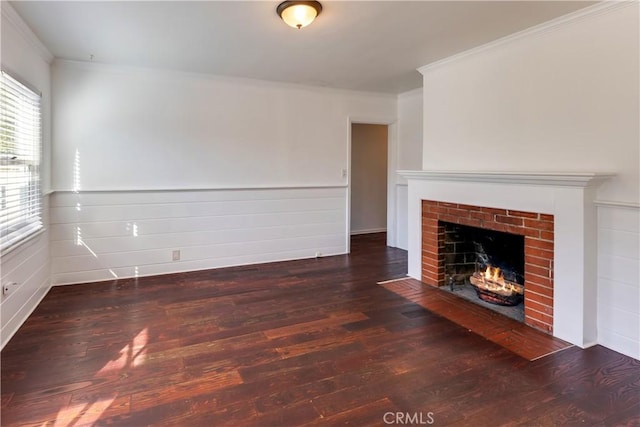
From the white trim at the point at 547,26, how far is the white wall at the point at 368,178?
11.0ft

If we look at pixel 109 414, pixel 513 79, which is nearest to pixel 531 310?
pixel 513 79

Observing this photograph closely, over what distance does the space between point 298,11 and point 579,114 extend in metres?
2.21

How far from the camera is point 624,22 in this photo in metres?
2.52

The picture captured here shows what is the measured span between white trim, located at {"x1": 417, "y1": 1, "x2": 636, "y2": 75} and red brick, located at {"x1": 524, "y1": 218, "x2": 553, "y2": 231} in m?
1.52

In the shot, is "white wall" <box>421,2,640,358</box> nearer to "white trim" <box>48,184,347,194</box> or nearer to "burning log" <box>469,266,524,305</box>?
"burning log" <box>469,266,524,305</box>

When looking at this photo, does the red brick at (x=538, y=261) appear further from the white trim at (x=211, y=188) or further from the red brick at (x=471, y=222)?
the white trim at (x=211, y=188)

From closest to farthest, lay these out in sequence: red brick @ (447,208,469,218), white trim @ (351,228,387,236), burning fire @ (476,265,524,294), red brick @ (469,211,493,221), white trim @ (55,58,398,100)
Result: red brick @ (469,211,493,221), burning fire @ (476,265,524,294), red brick @ (447,208,469,218), white trim @ (55,58,398,100), white trim @ (351,228,387,236)

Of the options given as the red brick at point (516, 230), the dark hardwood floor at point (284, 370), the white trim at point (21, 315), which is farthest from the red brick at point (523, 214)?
the white trim at point (21, 315)

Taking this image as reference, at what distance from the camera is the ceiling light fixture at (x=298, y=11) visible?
2.56m

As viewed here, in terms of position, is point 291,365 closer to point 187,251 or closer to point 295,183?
point 187,251

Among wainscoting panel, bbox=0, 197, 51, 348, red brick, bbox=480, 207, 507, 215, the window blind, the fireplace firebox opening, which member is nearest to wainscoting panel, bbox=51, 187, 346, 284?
wainscoting panel, bbox=0, 197, 51, 348

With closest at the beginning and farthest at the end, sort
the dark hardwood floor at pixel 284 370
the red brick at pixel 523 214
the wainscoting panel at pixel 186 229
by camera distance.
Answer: the dark hardwood floor at pixel 284 370
the red brick at pixel 523 214
the wainscoting panel at pixel 186 229

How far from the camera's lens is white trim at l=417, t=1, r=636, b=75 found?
101 inches

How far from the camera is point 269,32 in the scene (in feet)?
10.4
